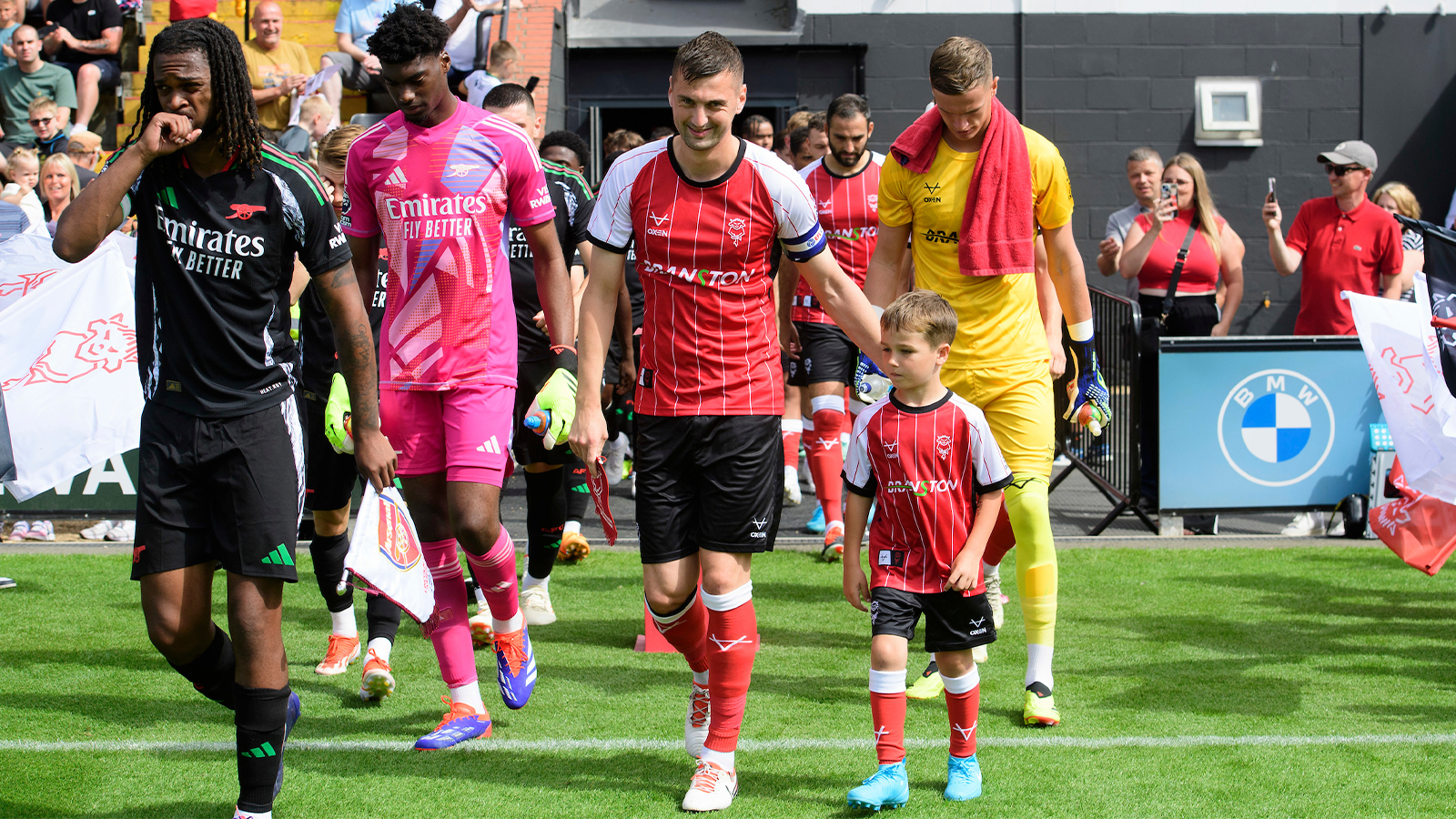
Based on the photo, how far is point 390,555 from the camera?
13.1 ft

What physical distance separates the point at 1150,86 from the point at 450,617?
11.7 meters

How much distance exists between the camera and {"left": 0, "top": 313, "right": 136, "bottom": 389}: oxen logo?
Answer: 6668 millimetres

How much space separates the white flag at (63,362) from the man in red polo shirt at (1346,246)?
24.6 feet

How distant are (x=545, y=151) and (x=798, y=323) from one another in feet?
5.65

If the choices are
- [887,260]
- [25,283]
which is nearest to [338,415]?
[887,260]

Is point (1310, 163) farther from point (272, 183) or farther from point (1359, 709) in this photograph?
point (272, 183)

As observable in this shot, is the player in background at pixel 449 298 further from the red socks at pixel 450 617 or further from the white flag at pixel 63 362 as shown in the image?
the white flag at pixel 63 362

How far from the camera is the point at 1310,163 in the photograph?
1410cm

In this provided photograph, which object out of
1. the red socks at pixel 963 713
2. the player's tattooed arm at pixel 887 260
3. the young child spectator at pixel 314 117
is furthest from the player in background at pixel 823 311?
the young child spectator at pixel 314 117

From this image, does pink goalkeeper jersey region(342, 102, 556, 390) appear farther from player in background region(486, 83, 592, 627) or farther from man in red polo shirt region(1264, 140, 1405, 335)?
man in red polo shirt region(1264, 140, 1405, 335)

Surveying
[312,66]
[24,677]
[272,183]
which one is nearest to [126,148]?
[272,183]

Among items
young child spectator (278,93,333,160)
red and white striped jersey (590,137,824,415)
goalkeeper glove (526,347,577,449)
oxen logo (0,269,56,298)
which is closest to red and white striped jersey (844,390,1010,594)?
red and white striped jersey (590,137,824,415)

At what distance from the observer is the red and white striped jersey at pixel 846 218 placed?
7566 millimetres

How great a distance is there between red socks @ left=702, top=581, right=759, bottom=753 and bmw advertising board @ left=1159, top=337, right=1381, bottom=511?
4.90 metres
